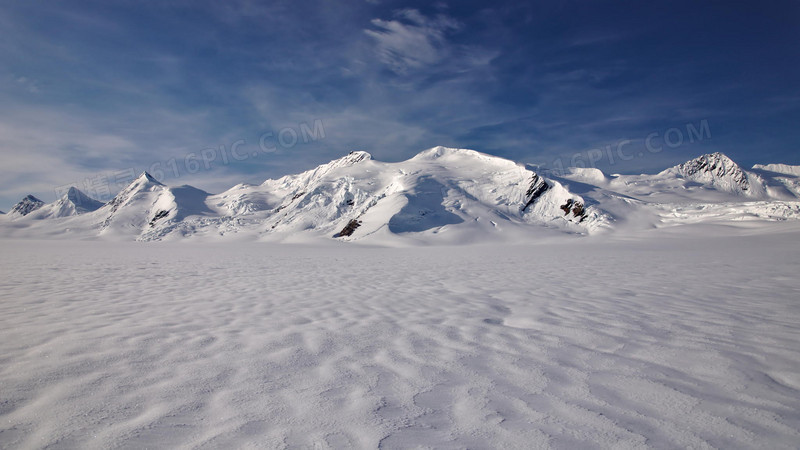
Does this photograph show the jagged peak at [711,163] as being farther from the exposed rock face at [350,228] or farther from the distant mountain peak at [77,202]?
the distant mountain peak at [77,202]

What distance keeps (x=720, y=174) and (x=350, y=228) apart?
170561 mm

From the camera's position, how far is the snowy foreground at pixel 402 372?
104 inches

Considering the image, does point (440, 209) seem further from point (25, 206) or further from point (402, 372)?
point (25, 206)

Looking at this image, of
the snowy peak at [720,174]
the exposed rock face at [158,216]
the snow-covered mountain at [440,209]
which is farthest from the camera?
the snowy peak at [720,174]

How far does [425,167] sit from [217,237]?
45.5 metres

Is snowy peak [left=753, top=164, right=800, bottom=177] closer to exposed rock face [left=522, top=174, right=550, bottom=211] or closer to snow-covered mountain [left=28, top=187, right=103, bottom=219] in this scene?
exposed rock face [left=522, top=174, right=550, bottom=211]

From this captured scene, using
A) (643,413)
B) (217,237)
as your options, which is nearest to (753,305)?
(643,413)

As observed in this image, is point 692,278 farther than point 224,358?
Yes

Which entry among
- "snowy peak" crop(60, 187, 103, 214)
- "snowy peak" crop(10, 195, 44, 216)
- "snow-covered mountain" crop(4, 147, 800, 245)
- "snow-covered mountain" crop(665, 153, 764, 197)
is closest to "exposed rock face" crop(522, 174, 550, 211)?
"snow-covered mountain" crop(4, 147, 800, 245)

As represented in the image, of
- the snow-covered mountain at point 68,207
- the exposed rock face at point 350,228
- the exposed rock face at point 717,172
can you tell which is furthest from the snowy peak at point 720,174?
the snow-covered mountain at point 68,207

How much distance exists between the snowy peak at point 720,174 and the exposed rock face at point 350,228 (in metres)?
150

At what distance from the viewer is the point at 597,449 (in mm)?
2457

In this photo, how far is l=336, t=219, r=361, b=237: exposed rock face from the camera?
5647cm

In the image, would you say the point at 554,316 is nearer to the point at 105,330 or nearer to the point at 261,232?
the point at 105,330
